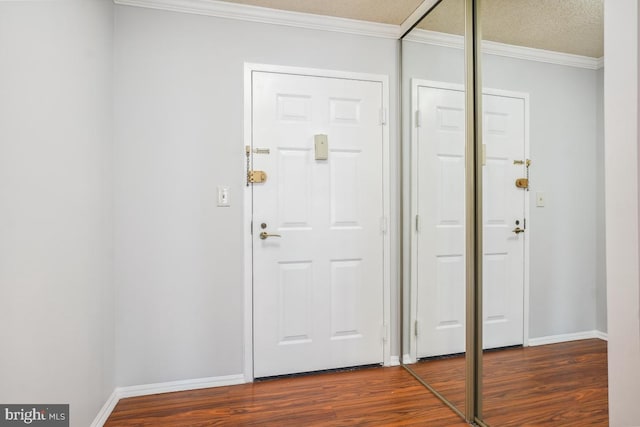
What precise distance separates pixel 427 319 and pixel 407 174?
3.26ft

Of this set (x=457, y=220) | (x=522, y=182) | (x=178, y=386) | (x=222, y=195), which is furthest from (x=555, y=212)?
(x=178, y=386)

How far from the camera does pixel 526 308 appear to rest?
1555mm

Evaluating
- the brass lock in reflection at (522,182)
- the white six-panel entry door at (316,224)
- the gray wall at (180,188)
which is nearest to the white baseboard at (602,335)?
the brass lock in reflection at (522,182)

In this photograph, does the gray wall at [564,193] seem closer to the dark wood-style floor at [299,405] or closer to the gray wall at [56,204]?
the dark wood-style floor at [299,405]

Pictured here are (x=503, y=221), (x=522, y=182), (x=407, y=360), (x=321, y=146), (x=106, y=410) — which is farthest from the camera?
(x=407, y=360)

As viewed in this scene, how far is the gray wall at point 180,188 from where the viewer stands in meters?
2.10

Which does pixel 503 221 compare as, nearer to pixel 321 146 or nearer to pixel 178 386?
pixel 321 146

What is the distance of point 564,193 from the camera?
1.36 m

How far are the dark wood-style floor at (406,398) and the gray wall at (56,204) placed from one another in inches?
20.4

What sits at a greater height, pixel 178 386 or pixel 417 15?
pixel 417 15

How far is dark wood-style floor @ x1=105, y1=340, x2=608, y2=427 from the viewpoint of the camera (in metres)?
1.30

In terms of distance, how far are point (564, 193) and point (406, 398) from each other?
1449mm

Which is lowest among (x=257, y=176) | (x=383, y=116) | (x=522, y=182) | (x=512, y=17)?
(x=522, y=182)

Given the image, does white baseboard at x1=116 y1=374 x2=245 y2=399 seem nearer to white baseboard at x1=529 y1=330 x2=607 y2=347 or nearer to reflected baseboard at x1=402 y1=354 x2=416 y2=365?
reflected baseboard at x1=402 y1=354 x2=416 y2=365
